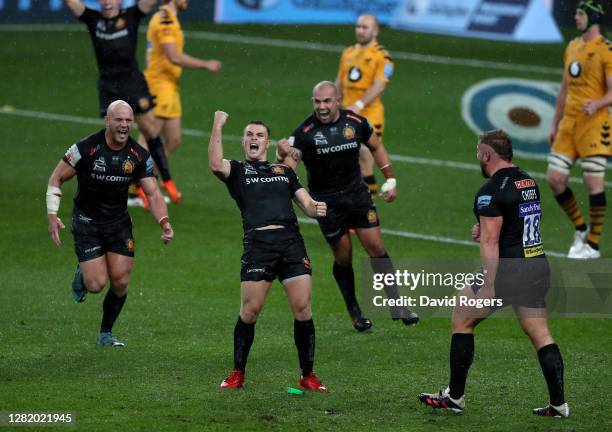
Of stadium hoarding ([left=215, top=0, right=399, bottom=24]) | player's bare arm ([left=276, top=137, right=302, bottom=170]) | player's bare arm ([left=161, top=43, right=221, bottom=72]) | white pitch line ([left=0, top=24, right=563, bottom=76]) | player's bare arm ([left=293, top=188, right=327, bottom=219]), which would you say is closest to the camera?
player's bare arm ([left=293, top=188, right=327, bottom=219])

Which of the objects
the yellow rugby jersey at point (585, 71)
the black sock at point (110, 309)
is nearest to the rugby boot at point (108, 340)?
the black sock at point (110, 309)

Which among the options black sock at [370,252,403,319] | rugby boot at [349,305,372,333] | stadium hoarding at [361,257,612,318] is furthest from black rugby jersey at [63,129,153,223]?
stadium hoarding at [361,257,612,318]

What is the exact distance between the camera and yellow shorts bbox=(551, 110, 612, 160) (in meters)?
17.0

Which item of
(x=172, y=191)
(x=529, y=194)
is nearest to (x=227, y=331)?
(x=529, y=194)

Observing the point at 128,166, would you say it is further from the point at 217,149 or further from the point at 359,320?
the point at 359,320

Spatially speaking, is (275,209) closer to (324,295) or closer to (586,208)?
(324,295)

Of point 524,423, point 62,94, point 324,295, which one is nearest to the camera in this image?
point 524,423

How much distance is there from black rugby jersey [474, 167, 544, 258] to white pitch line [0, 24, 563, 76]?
754 inches

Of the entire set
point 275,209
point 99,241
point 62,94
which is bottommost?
point 62,94

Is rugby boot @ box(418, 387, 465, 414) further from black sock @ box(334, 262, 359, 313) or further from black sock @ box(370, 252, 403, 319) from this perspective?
black sock @ box(370, 252, 403, 319)

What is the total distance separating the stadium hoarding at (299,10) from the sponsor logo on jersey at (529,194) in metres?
21.8

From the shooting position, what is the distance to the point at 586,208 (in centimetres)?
1998

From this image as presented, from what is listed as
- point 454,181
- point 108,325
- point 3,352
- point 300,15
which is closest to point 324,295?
point 108,325

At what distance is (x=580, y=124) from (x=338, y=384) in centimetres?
712
